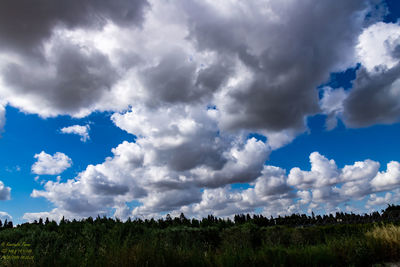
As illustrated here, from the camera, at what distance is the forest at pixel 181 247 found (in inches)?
349

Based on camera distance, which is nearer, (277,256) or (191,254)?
(191,254)

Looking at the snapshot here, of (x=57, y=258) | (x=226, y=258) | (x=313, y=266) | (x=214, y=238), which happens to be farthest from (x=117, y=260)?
(x=214, y=238)

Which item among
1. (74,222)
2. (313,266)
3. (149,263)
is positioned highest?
(74,222)

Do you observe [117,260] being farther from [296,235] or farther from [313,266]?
[296,235]

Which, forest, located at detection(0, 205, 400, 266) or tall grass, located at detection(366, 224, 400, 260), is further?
tall grass, located at detection(366, 224, 400, 260)

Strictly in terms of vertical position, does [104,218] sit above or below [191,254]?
above

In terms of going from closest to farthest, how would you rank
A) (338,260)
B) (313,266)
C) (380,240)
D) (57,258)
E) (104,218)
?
(57,258)
(313,266)
(338,260)
(380,240)
(104,218)

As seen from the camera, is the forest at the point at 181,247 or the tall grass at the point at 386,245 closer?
the forest at the point at 181,247

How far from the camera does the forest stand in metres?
8.87

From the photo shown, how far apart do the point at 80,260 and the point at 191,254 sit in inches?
133

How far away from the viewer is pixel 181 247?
36.5 ft

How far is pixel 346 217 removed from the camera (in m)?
43.4

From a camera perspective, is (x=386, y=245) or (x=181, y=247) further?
(x=386, y=245)

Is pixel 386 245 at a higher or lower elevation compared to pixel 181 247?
lower
